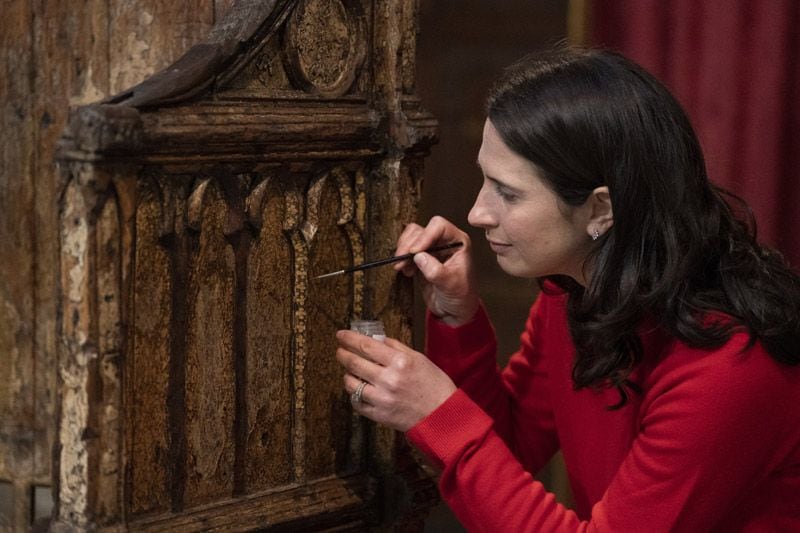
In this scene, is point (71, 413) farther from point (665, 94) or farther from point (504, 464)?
point (665, 94)

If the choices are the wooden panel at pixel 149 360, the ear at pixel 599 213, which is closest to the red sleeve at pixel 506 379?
the ear at pixel 599 213

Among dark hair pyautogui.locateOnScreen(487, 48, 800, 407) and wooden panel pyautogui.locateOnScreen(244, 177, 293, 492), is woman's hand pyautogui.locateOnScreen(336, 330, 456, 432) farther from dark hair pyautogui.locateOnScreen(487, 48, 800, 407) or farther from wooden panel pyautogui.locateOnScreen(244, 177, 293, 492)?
dark hair pyautogui.locateOnScreen(487, 48, 800, 407)

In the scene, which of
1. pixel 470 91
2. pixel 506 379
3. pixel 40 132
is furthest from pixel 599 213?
pixel 470 91

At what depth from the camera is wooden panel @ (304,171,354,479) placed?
72.6 inches

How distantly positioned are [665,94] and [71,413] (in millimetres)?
910

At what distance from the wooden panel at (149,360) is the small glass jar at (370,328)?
12.4 inches

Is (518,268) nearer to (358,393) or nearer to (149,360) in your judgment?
(358,393)

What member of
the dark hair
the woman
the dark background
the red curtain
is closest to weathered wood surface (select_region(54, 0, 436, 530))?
the woman

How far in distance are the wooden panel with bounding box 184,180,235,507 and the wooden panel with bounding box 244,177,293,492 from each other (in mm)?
37

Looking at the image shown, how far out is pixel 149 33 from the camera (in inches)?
76.3

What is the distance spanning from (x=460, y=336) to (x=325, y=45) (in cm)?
56

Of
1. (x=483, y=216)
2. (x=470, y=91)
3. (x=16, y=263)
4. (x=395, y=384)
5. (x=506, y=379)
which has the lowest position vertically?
(x=506, y=379)

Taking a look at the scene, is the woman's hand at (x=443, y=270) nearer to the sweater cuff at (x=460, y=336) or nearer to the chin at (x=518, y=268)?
the sweater cuff at (x=460, y=336)

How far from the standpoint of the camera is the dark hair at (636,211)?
5.58ft
